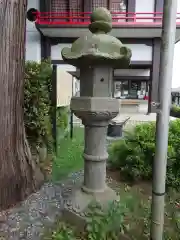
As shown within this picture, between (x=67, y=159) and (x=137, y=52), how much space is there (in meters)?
5.95

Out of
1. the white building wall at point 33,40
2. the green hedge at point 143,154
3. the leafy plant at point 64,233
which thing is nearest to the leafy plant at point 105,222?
the leafy plant at point 64,233

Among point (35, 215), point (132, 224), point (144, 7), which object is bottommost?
point (35, 215)

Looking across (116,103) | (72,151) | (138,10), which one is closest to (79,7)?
(138,10)

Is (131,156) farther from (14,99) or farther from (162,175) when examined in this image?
(14,99)

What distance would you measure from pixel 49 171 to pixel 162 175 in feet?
7.40

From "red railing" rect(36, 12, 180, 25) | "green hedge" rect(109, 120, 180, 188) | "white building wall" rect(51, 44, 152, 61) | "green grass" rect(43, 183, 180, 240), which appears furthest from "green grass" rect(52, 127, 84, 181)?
"red railing" rect(36, 12, 180, 25)

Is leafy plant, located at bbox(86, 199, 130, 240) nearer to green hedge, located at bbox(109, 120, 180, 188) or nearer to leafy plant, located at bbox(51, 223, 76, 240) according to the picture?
leafy plant, located at bbox(51, 223, 76, 240)

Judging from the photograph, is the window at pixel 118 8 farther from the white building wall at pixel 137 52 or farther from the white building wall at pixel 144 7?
the white building wall at pixel 137 52

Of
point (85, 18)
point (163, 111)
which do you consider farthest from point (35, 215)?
point (85, 18)

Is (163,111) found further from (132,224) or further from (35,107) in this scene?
(35,107)

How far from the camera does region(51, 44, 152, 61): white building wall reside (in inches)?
328

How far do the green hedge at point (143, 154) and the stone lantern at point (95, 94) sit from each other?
2.69ft

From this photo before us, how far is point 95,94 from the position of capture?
6.19 ft

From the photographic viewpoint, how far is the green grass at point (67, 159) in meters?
3.40
